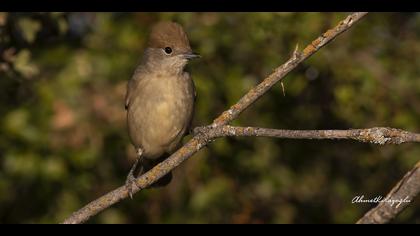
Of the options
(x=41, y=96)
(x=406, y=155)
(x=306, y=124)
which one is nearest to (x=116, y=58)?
(x=41, y=96)

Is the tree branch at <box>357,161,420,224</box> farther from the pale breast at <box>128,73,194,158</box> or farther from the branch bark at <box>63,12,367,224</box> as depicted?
the pale breast at <box>128,73,194,158</box>

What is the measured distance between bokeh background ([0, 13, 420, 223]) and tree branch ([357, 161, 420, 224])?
333cm

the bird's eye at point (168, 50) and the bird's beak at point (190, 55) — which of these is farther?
the bird's eye at point (168, 50)

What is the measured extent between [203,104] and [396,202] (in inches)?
155

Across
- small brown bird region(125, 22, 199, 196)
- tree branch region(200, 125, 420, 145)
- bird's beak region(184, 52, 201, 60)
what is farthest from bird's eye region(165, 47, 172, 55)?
tree branch region(200, 125, 420, 145)

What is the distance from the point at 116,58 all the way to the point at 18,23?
136cm

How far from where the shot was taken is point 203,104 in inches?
279

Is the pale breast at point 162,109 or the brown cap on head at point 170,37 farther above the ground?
the brown cap on head at point 170,37

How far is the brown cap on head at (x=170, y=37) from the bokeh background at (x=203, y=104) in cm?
55

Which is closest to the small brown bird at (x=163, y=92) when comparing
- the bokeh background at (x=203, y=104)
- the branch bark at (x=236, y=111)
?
the bokeh background at (x=203, y=104)

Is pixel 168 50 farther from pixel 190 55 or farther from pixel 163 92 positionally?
pixel 163 92

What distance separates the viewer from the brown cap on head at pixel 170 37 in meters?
6.15

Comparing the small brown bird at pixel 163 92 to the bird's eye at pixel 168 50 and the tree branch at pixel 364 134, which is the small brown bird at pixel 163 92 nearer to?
the bird's eye at pixel 168 50

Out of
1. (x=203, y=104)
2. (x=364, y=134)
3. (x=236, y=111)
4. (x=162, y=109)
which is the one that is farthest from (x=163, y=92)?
(x=364, y=134)
